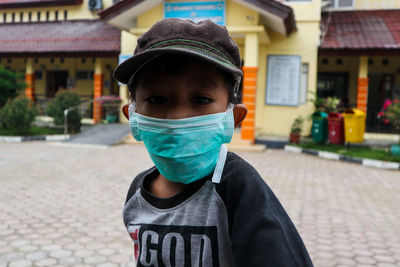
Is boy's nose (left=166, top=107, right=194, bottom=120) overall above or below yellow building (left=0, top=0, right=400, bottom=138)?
below

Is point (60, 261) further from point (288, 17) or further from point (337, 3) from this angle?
point (337, 3)

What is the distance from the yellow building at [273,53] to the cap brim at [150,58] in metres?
10.3

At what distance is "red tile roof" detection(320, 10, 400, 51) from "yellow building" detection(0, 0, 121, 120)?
8318mm

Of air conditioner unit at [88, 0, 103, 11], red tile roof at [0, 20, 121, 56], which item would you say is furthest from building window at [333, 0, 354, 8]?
air conditioner unit at [88, 0, 103, 11]

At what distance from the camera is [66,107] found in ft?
42.5

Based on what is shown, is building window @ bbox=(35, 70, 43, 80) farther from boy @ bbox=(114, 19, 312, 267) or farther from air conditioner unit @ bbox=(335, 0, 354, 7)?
boy @ bbox=(114, 19, 312, 267)

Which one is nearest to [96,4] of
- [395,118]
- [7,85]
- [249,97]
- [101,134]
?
[7,85]

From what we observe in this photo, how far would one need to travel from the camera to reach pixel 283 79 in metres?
13.0

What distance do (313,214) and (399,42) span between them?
398 inches

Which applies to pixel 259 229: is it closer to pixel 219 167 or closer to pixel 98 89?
pixel 219 167

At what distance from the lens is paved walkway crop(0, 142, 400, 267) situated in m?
3.32

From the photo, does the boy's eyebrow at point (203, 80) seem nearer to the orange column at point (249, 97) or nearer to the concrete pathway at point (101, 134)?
the orange column at point (249, 97)

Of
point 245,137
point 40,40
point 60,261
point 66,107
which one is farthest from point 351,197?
point 40,40

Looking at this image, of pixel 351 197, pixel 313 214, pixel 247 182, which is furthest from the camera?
pixel 351 197
